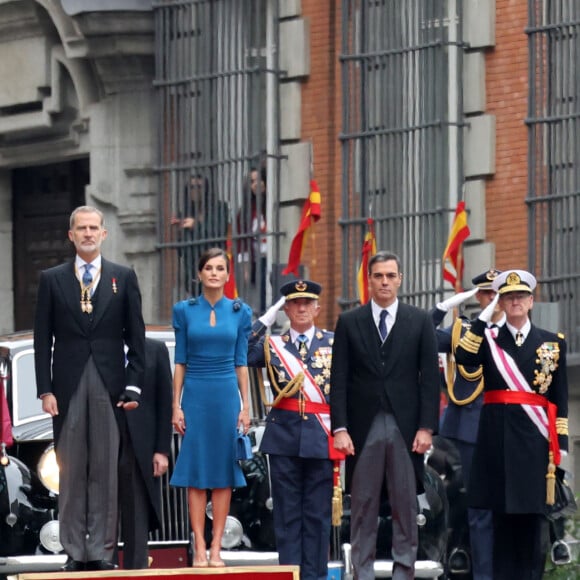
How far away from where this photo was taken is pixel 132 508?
1381 centimetres

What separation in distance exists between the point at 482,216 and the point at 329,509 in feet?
26.4

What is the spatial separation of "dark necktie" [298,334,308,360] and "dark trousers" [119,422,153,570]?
1375 millimetres

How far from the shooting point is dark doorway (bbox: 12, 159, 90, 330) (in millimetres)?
26281

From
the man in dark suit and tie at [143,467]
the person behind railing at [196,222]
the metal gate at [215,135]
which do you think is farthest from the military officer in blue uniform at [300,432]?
the person behind railing at [196,222]

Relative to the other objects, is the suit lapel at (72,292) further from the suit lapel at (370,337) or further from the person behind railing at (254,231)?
the person behind railing at (254,231)

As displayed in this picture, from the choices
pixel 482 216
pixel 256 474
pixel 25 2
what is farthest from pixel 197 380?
pixel 25 2

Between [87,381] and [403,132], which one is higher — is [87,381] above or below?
below

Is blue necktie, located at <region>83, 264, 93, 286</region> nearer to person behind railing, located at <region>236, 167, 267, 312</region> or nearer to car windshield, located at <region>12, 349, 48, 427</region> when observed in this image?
car windshield, located at <region>12, 349, 48, 427</region>

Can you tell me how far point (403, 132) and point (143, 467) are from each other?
912 cm

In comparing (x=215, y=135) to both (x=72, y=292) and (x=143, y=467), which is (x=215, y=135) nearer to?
(x=143, y=467)

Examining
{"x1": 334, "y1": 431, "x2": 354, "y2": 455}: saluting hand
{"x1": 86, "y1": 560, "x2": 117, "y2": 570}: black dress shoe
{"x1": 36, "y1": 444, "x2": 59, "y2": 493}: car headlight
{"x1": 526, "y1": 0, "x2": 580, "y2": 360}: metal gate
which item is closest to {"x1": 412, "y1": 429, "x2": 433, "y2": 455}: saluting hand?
{"x1": 334, "y1": 431, "x2": 354, "y2": 455}: saluting hand

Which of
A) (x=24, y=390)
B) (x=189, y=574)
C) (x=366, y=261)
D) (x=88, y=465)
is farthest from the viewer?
(x=366, y=261)

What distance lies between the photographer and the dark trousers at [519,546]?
45.7 feet

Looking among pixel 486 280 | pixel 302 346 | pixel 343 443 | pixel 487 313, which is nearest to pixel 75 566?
pixel 343 443
